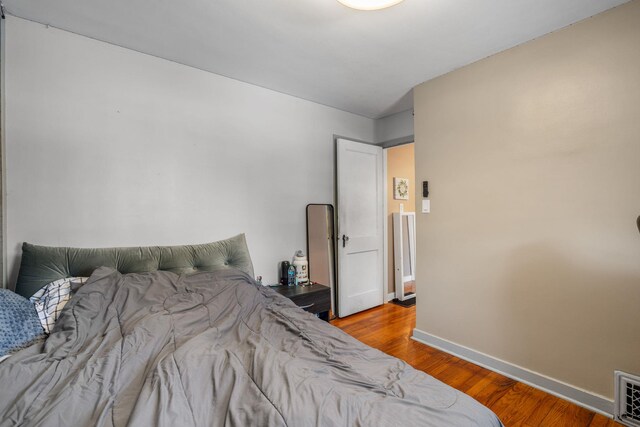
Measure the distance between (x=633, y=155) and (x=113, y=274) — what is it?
10.0ft

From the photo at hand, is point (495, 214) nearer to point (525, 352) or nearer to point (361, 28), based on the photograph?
point (525, 352)

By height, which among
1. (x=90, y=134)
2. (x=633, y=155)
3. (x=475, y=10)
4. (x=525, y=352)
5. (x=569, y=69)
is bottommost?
(x=525, y=352)

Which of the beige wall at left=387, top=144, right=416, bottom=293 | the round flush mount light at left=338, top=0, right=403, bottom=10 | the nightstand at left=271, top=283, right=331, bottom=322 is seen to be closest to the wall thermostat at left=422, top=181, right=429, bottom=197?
the beige wall at left=387, top=144, right=416, bottom=293

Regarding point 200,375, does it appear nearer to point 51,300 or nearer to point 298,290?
point 51,300

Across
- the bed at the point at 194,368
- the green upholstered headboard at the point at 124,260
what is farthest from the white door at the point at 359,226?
the bed at the point at 194,368

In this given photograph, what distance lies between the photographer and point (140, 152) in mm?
2119

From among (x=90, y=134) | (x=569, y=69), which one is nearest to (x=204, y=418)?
(x=90, y=134)

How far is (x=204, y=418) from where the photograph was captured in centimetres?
83

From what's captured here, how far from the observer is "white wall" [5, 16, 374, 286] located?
1.78 meters

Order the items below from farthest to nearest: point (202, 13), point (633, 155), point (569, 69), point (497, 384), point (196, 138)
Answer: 1. point (196, 138)
2. point (497, 384)
3. point (569, 69)
4. point (202, 13)
5. point (633, 155)

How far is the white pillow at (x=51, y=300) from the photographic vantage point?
1.44 metres

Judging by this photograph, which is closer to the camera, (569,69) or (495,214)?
(569,69)

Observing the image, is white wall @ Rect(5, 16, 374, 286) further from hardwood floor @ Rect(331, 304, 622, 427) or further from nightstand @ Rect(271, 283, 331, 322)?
hardwood floor @ Rect(331, 304, 622, 427)

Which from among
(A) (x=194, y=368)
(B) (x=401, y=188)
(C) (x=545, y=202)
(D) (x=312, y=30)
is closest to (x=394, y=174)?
(B) (x=401, y=188)
